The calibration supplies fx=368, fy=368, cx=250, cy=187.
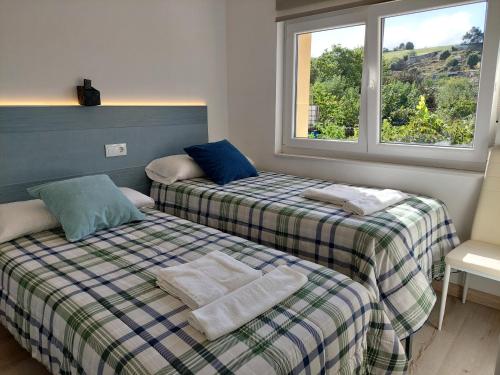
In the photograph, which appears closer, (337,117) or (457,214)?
(457,214)

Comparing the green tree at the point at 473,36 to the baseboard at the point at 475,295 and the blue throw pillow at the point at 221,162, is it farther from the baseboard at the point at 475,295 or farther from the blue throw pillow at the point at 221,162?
the blue throw pillow at the point at 221,162

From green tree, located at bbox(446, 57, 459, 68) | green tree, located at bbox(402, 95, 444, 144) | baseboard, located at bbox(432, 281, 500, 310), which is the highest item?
green tree, located at bbox(446, 57, 459, 68)

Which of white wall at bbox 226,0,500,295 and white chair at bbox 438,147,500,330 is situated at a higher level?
white wall at bbox 226,0,500,295

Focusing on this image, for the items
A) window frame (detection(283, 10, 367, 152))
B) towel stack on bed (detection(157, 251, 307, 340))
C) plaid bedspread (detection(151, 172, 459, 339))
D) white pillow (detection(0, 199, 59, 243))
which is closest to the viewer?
towel stack on bed (detection(157, 251, 307, 340))

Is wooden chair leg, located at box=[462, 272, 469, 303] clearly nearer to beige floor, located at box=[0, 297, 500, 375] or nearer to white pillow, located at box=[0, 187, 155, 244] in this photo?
beige floor, located at box=[0, 297, 500, 375]

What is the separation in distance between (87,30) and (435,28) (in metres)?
2.32

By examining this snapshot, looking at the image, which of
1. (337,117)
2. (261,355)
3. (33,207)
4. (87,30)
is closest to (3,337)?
(33,207)

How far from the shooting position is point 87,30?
2494 mm

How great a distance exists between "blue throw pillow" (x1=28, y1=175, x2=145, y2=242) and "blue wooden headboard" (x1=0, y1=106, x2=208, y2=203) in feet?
0.83

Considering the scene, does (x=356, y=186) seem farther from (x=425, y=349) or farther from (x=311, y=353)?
(x=311, y=353)

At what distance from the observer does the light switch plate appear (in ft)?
8.80

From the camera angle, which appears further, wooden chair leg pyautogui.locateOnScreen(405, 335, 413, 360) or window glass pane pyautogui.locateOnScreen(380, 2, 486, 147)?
window glass pane pyautogui.locateOnScreen(380, 2, 486, 147)

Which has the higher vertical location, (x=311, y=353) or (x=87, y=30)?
(x=87, y=30)

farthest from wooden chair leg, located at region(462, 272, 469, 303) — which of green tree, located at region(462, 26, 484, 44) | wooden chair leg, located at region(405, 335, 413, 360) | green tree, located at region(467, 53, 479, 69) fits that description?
green tree, located at region(462, 26, 484, 44)
